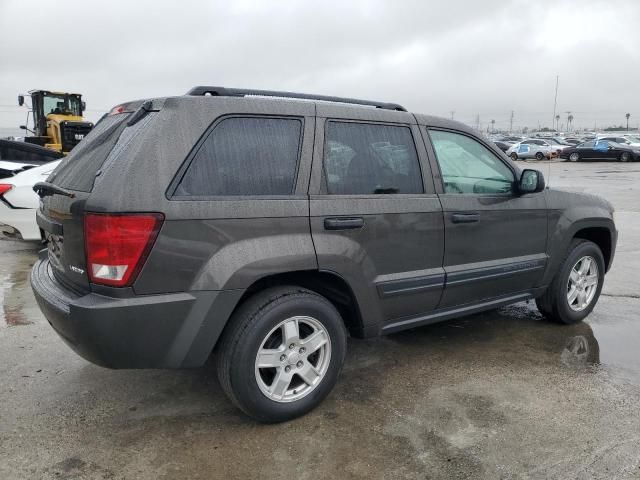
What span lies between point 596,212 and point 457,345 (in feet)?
5.74

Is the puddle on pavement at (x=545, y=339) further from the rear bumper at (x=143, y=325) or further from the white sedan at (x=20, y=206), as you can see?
the white sedan at (x=20, y=206)

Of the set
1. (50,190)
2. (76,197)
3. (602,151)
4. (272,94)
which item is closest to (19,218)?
(50,190)

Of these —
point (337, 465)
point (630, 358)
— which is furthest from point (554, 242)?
point (337, 465)

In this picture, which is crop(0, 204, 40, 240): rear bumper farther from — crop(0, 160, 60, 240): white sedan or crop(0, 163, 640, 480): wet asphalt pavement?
crop(0, 163, 640, 480): wet asphalt pavement

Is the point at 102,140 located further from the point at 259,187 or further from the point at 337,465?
the point at 337,465

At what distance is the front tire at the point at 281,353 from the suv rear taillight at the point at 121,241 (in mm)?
623

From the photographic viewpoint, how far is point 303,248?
3.04 metres

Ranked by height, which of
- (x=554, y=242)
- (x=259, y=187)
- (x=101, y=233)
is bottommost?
(x=554, y=242)

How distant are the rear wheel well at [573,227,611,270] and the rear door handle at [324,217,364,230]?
261 cm

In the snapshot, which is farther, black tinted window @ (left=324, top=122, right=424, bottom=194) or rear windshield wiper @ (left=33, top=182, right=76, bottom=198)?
black tinted window @ (left=324, top=122, right=424, bottom=194)

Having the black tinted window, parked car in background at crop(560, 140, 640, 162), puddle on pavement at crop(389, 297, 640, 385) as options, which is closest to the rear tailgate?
the black tinted window

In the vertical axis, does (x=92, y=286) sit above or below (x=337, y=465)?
above

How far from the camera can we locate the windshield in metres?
19.0

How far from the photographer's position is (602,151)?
113 feet
